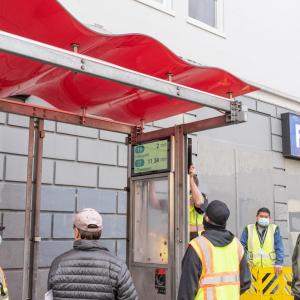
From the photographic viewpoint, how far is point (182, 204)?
16.8 feet

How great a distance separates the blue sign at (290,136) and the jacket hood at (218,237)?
7529mm

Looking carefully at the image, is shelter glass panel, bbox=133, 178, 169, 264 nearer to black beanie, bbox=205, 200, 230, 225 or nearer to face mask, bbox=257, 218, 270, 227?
black beanie, bbox=205, 200, 230, 225

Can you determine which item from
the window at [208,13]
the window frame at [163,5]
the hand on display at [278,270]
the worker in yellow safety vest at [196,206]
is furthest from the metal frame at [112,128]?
the window at [208,13]

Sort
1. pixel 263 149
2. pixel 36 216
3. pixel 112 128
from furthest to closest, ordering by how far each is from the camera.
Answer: pixel 263 149, pixel 112 128, pixel 36 216

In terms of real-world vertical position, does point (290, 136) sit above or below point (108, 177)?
above

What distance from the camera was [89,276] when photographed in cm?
360

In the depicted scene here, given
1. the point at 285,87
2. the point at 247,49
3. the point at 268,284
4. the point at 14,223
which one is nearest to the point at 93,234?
the point at 14,223

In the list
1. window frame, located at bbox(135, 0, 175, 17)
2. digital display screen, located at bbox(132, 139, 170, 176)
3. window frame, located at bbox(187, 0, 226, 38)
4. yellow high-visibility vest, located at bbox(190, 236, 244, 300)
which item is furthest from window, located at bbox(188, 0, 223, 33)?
yellow high-visibility vest, located at bbox(190, 236, 244, 300)

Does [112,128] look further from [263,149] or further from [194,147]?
[263,149]

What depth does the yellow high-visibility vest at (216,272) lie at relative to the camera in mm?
4164

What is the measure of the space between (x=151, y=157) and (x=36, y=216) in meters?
1.26

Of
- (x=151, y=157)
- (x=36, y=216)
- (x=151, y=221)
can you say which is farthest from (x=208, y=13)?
(x=36, y=216)

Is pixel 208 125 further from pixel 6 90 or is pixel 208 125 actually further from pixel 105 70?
pixel 6 90

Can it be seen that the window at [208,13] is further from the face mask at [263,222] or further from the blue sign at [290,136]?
the face mask at [263,222]
